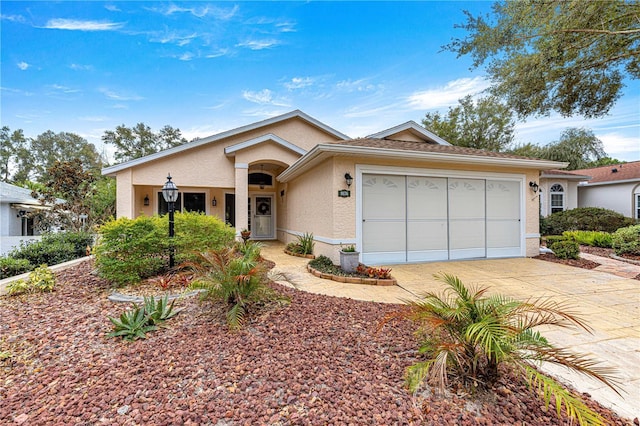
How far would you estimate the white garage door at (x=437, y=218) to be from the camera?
7543 mm

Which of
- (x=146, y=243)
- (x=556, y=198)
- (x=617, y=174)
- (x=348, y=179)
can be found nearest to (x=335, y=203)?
(x=348, y=179)

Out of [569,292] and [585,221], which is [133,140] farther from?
[585,221]

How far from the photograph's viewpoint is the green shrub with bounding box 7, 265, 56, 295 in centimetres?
499

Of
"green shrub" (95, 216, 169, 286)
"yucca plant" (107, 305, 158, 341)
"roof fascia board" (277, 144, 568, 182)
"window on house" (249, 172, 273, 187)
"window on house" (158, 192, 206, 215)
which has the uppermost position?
"window on house" (249, 172, 273, 187)

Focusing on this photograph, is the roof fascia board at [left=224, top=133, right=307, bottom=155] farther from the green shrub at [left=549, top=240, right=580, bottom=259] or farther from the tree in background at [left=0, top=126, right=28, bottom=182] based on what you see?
the tree in background at [left=0, top=126, right=28, bottom=182]

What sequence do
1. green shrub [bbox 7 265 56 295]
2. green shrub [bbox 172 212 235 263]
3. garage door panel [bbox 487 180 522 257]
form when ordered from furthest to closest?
1. garage door panel [bbox 487 180 522 257]
2. green shrub [bbox 172 212 235 263]
3. green shrub [bbox 7 265 56 295]

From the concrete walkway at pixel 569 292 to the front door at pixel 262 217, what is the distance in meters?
5.19

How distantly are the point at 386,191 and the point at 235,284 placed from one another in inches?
201

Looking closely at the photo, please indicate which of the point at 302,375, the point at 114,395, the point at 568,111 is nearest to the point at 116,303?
the point at 114,395

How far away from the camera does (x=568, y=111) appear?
8.24 metres

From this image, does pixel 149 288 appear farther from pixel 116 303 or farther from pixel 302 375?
pixel 302 375

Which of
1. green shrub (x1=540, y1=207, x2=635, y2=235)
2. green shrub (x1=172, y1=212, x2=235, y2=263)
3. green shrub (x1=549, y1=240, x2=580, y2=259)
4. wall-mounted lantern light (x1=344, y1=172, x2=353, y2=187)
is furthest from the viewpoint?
green shrub (x1=540, y1=207, x2=635, y2=235)

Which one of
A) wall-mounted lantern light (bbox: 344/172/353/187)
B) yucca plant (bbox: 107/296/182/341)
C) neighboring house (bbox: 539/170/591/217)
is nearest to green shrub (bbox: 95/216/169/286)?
yucca plant (bbox: 107/296/182/341)

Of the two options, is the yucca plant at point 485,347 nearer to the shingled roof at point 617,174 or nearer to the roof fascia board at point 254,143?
the roof fascia board at point 254,143
